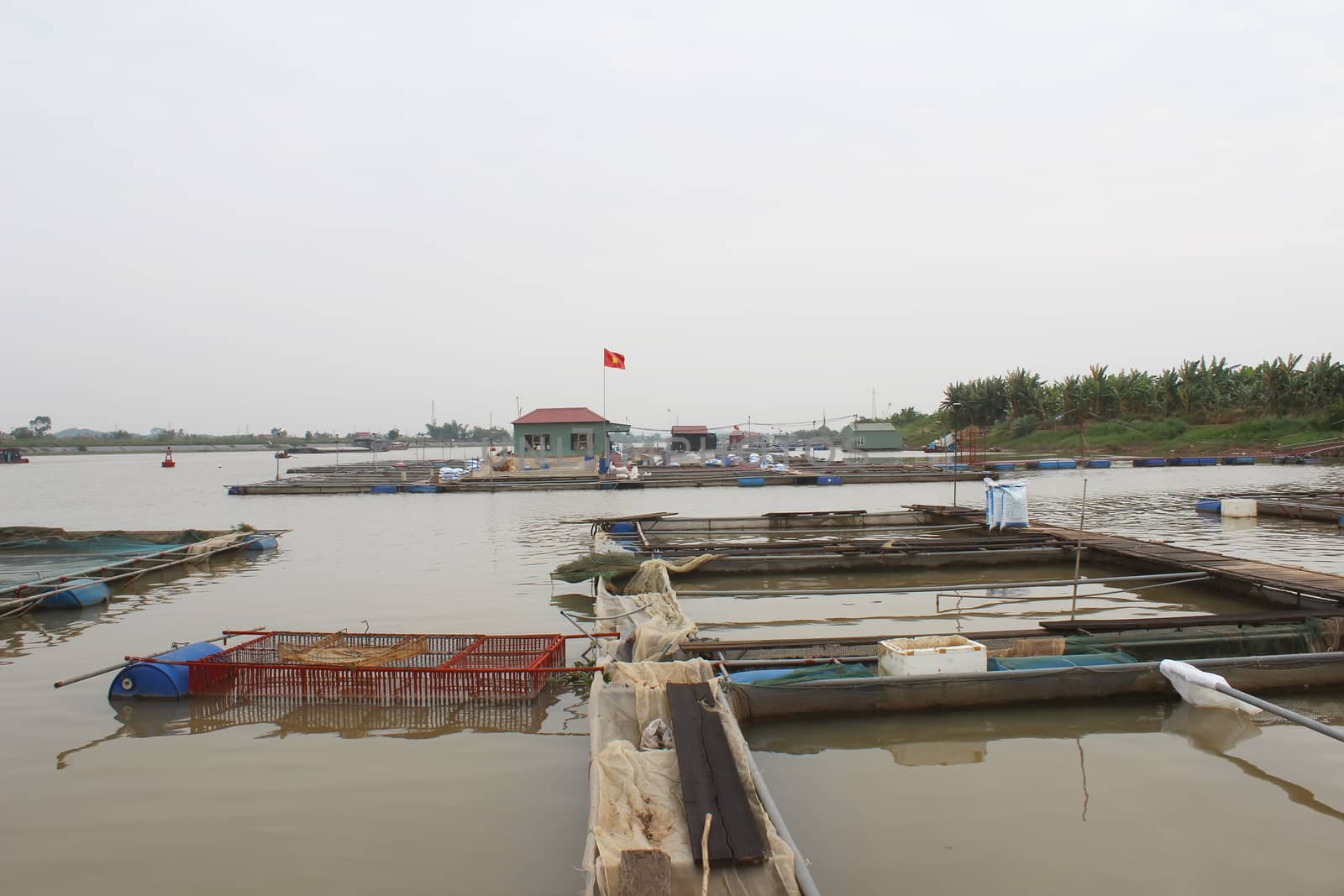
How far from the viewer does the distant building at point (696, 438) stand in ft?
217

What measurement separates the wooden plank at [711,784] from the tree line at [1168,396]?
5075 centimetres

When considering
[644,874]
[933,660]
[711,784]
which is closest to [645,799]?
[711,784]

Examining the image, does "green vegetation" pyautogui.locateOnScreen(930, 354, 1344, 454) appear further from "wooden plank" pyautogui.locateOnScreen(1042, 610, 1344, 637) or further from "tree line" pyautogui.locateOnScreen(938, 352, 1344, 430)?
"wooden plank" pyautogui.locateOnScreen(1042, 610, 1344, 637)

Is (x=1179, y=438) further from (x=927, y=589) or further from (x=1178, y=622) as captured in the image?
(x=1178, y=622)

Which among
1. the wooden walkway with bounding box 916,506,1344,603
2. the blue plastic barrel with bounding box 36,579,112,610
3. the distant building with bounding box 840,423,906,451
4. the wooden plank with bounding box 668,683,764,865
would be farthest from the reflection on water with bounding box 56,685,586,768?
the distant building with bounding box 840,423,906,451

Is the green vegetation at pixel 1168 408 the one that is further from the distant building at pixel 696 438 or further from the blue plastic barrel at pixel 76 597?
the blue plastic barrel at pixel 76 597

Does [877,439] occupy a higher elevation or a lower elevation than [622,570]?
higher

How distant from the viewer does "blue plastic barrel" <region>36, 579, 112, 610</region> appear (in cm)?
1238

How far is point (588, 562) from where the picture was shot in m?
12.8

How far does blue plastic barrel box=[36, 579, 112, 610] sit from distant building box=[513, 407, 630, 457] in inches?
1218

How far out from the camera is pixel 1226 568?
1191 cm

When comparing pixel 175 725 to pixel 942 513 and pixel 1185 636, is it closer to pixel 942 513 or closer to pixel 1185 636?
pixel 1185 636

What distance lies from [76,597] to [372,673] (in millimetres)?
8190

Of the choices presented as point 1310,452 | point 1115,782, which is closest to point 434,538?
point 1115,782
